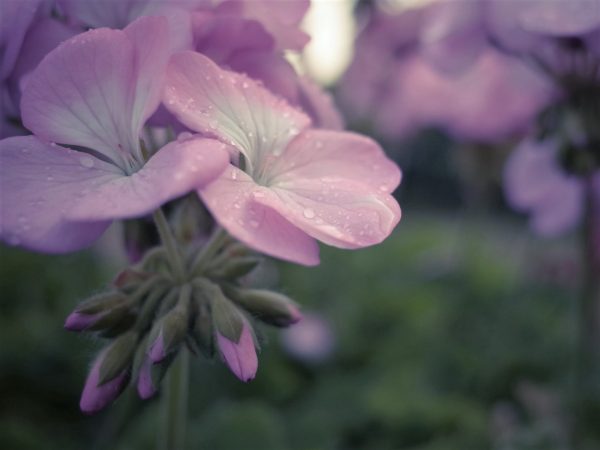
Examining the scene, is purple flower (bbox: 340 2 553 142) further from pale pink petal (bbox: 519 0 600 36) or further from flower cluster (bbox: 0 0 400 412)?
flower cluster (bbox: 0 0 400 412)

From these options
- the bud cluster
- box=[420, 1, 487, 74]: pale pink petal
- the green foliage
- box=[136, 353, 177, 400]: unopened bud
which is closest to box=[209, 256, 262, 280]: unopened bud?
the bud cluster

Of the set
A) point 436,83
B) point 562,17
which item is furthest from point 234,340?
point 436,83

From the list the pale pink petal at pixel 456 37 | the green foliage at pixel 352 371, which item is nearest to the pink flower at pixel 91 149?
the green foliage at pixel 352 371

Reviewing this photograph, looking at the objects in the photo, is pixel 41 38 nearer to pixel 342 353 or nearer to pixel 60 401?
pixel 60 401

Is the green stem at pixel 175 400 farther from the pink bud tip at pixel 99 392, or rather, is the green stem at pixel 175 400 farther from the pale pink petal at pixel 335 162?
the pale pink petal at pixel 335 162

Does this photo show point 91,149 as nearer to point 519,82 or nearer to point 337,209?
point 337,209
